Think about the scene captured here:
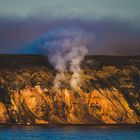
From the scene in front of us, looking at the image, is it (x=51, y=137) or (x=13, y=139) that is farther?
(x=51, y=137)

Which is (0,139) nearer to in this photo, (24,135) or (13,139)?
(13,139)

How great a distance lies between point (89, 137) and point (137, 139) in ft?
33.6

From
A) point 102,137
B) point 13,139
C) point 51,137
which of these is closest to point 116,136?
point 102,137

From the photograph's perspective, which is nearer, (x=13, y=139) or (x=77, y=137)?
(x=13, y=139)

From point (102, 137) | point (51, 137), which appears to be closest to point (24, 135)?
point (51, 137)

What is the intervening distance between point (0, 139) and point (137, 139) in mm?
27511

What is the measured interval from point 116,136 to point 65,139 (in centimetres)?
1487

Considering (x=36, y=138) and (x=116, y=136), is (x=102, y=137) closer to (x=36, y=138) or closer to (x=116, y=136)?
(x=116, y=136)

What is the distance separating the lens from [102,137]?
147 m

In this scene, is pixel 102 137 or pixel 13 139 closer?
pixel 13 139

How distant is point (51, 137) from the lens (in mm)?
145875

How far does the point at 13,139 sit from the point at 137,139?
2505 cm

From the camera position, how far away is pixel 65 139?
140875 mm

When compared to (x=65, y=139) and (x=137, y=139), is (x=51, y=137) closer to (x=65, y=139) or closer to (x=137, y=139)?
(x=65, y=139)
